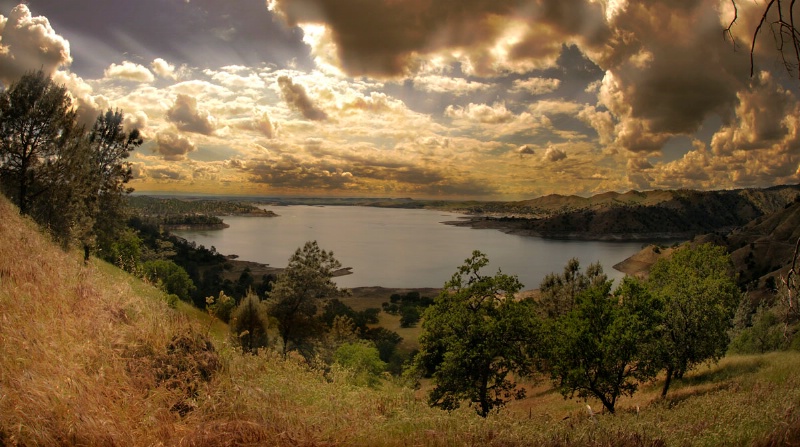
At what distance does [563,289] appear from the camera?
48156mm

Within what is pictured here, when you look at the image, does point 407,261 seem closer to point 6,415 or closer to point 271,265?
point 271,265

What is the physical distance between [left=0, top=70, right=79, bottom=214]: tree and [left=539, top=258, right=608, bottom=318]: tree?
44.1 metres

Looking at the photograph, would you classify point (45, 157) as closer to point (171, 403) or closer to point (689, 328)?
point (171, 403)

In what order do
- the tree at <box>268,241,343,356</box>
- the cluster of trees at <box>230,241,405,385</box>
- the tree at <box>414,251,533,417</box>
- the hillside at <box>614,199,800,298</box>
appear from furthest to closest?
the hillside at <box>614,199,800,298</box> → the tree at <box>268,241,343,356</box> → the cluster of trees at <box>230,241,405,385</box> → the tree at <box>414,251,533,417</box>

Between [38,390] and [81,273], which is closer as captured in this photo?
[38,390]

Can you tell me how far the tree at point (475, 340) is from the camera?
17781 mm

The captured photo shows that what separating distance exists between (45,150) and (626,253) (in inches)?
6344

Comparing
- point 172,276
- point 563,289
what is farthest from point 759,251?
point 172,276

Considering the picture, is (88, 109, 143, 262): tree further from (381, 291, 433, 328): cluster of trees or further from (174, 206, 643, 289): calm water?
(174, 206, 643, 289): calm water

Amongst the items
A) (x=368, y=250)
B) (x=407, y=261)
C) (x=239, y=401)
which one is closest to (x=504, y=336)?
(x=239, y=401)

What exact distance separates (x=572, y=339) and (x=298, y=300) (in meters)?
23.6

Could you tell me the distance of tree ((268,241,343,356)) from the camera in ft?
114

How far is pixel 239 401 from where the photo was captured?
16.4 ft

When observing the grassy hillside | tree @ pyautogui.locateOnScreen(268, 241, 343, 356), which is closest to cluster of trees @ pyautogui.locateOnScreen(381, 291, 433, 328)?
tree @ pyautogui.locateOnScreen(268, 241, 343, 356)
